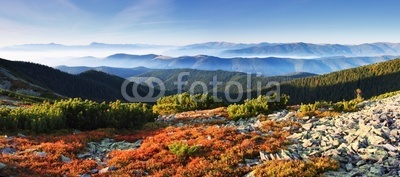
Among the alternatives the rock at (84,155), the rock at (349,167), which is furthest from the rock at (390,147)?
the rock at (84,155)

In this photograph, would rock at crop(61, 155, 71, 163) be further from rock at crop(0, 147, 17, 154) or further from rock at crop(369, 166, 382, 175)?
rock at crop(369, 166, 382, 175)

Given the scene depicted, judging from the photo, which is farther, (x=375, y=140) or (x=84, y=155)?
(x=84, y=155)

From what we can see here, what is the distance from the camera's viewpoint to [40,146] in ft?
43.2

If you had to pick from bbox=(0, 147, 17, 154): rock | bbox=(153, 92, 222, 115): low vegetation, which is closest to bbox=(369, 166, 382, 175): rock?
bbox=(0, 147, 17, 154): rock

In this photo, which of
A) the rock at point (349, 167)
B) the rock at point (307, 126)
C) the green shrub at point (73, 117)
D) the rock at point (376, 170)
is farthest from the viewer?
the green shrub at point (73, 117)

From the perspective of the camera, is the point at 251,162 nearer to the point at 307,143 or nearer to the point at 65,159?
the point at 307,143

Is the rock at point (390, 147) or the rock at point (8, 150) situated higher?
the rock at point (390, 147)

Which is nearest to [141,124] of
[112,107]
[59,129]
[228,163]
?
[112,107]

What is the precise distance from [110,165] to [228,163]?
4.21 m

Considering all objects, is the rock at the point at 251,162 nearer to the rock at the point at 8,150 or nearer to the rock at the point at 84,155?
the rock at the point at 84,155

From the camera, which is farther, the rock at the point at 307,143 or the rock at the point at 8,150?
the rock at the point at 8,150

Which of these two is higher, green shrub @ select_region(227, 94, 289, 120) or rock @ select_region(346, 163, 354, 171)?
green shrub @ select_region(227, 94, 289, 120)

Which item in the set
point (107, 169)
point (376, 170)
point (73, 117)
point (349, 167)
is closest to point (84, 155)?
point (107, 169)

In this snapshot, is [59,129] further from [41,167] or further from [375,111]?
[375,111]
